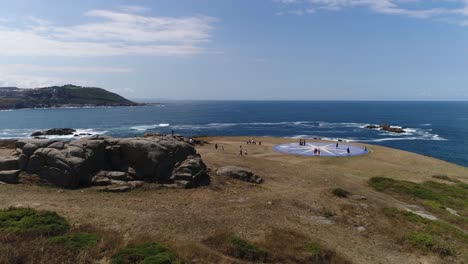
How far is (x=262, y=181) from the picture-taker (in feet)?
107

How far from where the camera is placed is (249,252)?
16.8m

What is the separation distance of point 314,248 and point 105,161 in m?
18.8

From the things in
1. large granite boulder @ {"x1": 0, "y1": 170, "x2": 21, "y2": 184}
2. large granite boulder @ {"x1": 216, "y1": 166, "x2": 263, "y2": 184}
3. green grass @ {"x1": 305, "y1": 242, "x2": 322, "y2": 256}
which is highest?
large granite boulder @ {"x1": 0, "y1": 170, "x2": 21, "y2": 184}

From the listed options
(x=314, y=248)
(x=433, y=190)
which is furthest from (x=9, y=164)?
(x=433, y=190)

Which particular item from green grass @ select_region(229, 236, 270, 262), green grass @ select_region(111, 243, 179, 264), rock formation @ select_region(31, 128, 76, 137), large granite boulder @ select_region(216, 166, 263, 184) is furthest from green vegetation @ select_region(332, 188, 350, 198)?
rock formation @ select_region(31, 128, 76, 137)

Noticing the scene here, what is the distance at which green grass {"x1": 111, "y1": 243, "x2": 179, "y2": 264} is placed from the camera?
14.4m

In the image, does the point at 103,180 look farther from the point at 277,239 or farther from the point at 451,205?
the point at 451,205

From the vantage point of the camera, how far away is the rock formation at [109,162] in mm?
25859

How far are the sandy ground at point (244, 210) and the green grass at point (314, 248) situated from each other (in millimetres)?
1227

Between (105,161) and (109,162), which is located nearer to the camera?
(105,161)

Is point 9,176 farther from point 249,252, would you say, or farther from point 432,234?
point 432,234

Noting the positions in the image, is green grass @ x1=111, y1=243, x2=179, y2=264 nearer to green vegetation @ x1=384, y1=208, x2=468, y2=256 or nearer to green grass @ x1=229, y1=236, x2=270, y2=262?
green grass @ x1=229, y1=236, x2=270, y2=262

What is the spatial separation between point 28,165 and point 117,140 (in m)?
6.97

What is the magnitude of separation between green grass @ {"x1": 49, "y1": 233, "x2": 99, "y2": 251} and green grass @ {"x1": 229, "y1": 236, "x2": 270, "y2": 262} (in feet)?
21.8
